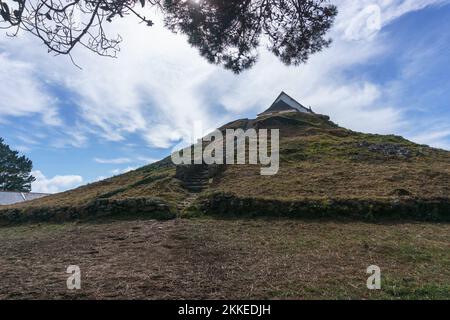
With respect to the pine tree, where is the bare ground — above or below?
below

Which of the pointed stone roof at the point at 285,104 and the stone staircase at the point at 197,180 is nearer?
the stone staircase at the point at 197,180

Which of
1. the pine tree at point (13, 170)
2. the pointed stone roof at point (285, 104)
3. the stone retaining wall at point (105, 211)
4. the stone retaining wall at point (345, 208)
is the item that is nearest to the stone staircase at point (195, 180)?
the stone retaining wall at point (105, 211)

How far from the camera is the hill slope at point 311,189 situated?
41.0ft

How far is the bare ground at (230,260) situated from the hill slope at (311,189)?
4.28ft

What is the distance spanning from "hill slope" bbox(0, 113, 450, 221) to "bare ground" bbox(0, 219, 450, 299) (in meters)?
1.30

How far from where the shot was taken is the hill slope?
1249 centimetres

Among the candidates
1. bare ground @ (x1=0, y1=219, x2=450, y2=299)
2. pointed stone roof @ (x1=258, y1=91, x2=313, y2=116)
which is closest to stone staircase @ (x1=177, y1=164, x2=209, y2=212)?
bare ground @ (x1=0, y1=219, x2=450, y2=299)

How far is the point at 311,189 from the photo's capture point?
15.1m

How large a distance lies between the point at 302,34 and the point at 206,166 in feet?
49.0

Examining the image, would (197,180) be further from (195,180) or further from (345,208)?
(345,208)

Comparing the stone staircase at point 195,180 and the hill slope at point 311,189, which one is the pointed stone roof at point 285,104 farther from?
the stone staircase at point 195,180

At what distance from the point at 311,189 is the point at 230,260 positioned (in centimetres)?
872

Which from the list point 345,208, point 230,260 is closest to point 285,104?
point 345,208

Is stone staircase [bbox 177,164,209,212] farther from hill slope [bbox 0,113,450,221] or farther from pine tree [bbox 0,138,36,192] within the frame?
pine tree [bbox 0,138,36,192]
